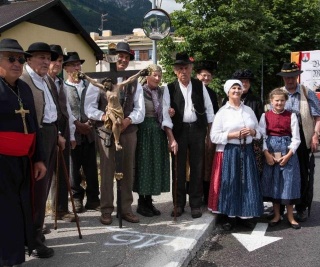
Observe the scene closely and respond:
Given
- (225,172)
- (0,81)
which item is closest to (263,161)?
(225,172)

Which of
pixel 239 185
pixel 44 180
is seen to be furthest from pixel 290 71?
pixel 44 180

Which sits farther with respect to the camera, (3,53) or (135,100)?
(135,100)

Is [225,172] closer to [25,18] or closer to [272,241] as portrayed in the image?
[272,241]

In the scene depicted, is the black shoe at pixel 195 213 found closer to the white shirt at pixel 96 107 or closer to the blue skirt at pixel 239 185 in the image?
the blue skirt at pixel 239 185

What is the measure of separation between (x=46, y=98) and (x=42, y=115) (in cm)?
25

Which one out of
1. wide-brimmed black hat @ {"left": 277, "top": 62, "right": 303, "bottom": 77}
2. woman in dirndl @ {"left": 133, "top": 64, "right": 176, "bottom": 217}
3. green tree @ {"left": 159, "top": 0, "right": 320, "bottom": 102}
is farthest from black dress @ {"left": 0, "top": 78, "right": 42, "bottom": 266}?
green tree @ {"left": 159, "top": 0, "right": 320, "bottom": 102}

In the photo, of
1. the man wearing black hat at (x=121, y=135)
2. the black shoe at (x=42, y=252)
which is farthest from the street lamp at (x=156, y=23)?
the black shoe at (x=42, y=252)

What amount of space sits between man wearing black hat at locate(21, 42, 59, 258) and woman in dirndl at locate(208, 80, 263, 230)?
1901 millimetres

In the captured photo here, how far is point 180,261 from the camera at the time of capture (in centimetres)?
381

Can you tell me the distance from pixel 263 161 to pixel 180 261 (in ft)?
6.59

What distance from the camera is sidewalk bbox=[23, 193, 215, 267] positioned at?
12.4ft

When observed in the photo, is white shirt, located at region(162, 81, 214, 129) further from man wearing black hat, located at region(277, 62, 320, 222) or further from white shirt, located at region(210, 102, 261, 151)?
man wearing black hat, located at region(277, 62, 320, 222)

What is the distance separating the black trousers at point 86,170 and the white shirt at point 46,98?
1.37 meters

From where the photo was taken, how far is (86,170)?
5656 millimetres
